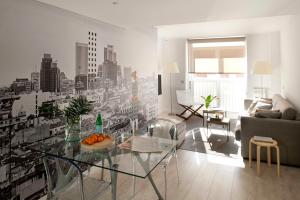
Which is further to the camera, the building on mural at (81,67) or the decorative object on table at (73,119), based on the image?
the building on mural at (81,67)

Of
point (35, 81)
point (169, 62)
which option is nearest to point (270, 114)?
point (35, 81)

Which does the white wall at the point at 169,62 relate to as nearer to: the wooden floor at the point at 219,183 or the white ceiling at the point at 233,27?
the white ceiling at the point at 233,27

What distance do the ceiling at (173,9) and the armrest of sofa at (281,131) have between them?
1.59m

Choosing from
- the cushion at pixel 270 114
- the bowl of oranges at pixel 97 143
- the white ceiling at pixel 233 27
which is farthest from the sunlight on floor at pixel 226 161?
the white ceiling at pixel 233 27

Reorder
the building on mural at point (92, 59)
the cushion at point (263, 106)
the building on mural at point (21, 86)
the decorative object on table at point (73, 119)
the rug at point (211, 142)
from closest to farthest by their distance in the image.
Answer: the building on mural at point (21, 86) → the decorative object on table at point (73, 119) → the building on mural at point (92, 59) → the rug at point (211, 142) → the cushion at point (263, 106)

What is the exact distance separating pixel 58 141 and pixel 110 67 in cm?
164

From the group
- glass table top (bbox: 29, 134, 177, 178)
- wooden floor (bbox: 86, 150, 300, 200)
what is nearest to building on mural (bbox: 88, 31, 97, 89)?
glass table top (bbox: 29, 134, 177, 178)

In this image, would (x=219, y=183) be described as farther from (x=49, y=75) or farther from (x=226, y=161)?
(x=49, y=75)

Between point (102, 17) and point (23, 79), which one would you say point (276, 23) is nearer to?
point (102, 17)

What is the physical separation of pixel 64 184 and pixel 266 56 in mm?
6178

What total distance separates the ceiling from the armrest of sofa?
159 cm

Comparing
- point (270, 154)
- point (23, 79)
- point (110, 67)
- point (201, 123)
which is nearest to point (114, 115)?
point (110, 67)

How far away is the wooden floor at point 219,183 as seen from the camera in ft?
7.98

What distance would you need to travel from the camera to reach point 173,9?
8.45 ft
